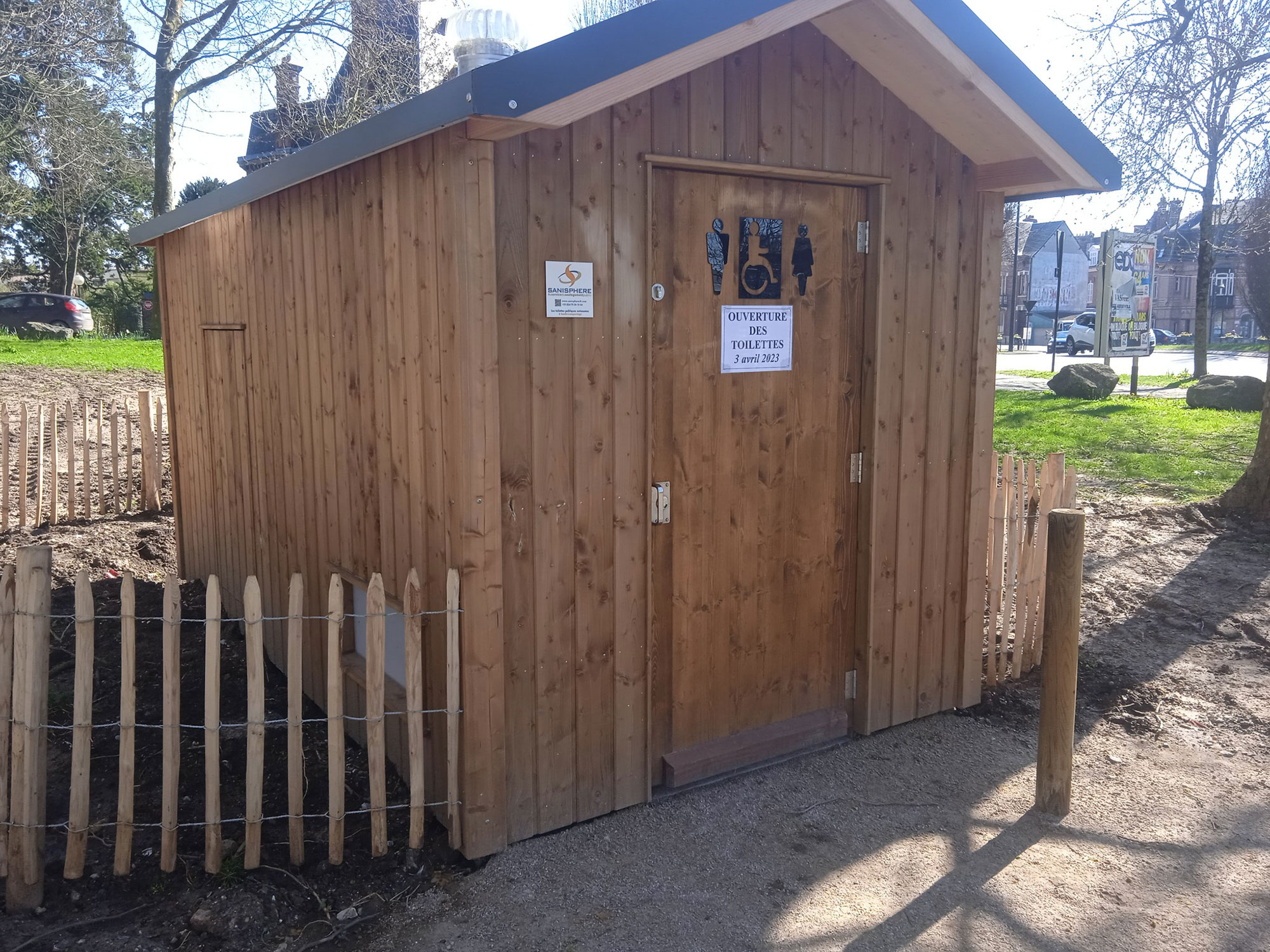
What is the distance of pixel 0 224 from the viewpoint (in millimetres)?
29344

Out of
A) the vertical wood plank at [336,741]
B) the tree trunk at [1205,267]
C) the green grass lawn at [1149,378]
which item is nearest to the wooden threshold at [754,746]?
the vertical wood plank at [336,741]

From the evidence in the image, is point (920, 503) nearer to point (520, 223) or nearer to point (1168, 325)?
point (520, 223)

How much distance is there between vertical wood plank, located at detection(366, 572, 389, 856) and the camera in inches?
142

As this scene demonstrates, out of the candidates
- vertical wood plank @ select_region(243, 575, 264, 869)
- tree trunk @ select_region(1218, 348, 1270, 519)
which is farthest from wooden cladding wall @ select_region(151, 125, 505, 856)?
tree trunk @ select_region(1218, 348, 1270, 519)

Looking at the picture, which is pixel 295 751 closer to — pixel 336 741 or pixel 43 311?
pixel 336 741

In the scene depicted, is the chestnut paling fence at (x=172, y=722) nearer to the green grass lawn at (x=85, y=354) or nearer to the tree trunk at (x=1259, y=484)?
the tree trunk at (x=1259, y=484)

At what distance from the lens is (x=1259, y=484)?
9.00 m

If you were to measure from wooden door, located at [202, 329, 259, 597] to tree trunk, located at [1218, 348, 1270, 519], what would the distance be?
8586 millimetres

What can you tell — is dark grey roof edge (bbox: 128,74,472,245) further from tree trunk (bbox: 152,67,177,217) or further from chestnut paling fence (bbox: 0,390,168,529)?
tree trunk (bbox: 152,67,177,217)

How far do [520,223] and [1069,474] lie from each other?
3744 mm

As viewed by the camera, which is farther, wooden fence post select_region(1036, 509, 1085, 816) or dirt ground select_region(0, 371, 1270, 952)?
wooden fence post select_region(1036, 509, 1085, 816)

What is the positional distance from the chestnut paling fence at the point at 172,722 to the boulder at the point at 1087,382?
694 inches

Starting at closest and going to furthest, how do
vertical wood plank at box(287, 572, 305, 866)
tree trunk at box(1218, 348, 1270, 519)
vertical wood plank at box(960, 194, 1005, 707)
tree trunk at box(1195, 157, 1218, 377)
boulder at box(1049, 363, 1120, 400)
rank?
vertical wood plank at box(287, 572, 305, 866), vertical wood plank at box(960, 194, 1005, 707), tree trunk at box(1218, 348, 1270, 519), tree trunk at box(1195, 157, 1218, 377), boulder at box(1049, 363, 1120, 400)

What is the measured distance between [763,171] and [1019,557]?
289 cm
